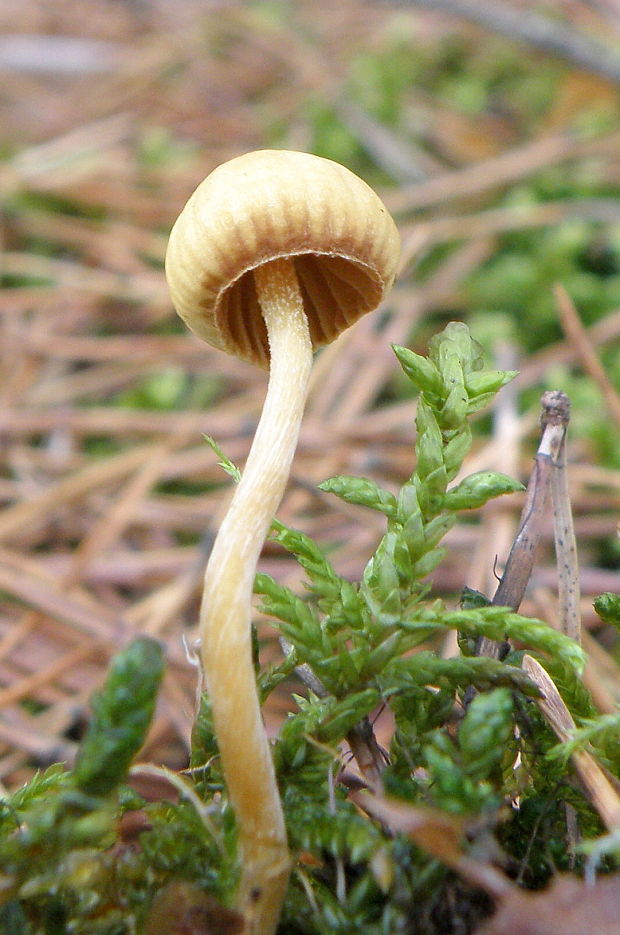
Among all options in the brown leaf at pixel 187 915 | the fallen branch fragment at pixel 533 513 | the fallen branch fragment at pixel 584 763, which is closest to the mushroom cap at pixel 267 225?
the fallen branch fragment at pixel 533 513

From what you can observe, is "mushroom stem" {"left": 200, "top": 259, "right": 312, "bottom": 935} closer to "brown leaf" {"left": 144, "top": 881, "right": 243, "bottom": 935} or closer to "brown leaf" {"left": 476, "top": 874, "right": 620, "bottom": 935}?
"brown leaf" {"left": 144, "top": 881, "right": 243, "bottom": 935}

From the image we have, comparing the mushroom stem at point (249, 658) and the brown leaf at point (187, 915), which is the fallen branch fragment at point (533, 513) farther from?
the brown leaf at point (187, 915)

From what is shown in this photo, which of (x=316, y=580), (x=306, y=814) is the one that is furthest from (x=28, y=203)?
(x=306, y=814)

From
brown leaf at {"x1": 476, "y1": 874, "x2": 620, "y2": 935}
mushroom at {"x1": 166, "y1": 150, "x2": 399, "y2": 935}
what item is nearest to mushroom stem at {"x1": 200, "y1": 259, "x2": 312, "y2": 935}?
mushroom at {"x1": 166, "y1": 150, "x2": 399, "y2": 935}

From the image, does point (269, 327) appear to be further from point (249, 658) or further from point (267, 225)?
point (249, 658)

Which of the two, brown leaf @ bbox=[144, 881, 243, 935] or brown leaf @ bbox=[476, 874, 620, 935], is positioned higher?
brown leaf @ bbox=[476, 874, 620, 935]

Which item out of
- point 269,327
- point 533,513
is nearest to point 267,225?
point 269,327

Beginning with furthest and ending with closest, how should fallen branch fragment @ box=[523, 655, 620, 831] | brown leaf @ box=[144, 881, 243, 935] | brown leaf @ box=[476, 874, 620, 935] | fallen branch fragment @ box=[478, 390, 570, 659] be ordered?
fallen branch fragment @ box=[478, 390, 570, 659], fallen branch fragment @ box=[523, 655, 620, 831], brown leaf @ box=[144, 881, 243, 935], brown leaf @ box=[476, 874, 620, 935]
